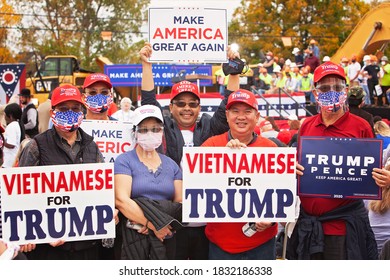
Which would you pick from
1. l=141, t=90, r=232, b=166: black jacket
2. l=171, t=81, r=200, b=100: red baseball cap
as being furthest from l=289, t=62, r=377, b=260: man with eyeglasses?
l=171, t=81, r=200, b=100: red baseball cap

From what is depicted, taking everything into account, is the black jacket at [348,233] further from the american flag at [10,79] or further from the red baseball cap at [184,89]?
the american flag at [10,79]

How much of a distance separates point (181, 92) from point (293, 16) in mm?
48385

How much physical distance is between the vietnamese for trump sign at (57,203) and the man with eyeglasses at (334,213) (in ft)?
5.34

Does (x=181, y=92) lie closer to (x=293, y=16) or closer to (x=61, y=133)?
(x=61, y=133)

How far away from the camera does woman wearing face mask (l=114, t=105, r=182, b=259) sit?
6.27 m

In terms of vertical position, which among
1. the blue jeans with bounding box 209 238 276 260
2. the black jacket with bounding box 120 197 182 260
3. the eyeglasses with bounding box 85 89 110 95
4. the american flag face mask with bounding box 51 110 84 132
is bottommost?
the blue jeans with bounding box 209 238 276 260

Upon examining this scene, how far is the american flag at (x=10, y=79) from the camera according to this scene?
15.5 metres

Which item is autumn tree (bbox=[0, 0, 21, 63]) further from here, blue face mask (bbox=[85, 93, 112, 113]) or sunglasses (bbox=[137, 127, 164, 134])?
sunglasses (bbox=[137, 127, 164, 134])

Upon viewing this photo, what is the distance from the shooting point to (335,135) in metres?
6.59

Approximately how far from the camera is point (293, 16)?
179 feet

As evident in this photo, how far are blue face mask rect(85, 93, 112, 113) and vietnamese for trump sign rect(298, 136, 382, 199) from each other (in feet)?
7.97

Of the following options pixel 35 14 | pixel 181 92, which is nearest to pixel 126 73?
pixel 181 92

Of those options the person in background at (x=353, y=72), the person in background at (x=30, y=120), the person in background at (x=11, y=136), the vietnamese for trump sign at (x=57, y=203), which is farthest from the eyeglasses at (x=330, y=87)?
the person in background at (x=353, y=72)
